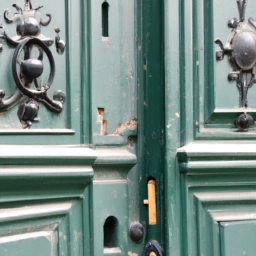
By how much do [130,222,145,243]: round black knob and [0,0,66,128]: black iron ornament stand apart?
34cm

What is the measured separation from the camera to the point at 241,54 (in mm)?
1113

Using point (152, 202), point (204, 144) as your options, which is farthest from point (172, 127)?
point (152, 202)

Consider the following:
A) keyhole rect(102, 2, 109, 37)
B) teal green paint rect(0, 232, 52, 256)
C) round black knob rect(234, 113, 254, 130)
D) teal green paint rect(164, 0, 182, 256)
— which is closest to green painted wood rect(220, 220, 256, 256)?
teal green paint rect(164, 0, 182, 256)

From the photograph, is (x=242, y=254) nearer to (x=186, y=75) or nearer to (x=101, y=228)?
(x=101, y=228)

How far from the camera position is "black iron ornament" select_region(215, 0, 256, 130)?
111 centimetres

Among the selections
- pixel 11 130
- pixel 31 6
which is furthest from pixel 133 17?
pixel 11 130

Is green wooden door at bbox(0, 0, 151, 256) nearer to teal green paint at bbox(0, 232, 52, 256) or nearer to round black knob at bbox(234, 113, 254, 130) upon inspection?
teal green paint at bbox(0, 232, 52, 256)

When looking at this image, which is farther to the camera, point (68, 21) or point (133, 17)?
point (133, 17)

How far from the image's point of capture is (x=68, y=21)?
1026mm

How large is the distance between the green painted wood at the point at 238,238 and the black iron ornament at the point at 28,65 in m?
0.48

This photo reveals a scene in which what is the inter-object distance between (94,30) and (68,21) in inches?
2.6

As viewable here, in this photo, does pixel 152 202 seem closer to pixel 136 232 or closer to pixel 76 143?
pixel 136 232

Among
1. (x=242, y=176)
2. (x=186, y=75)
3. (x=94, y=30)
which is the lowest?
(x=242, y=176)

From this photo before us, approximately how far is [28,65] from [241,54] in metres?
0.52
